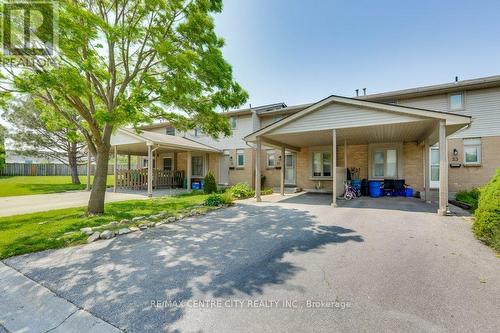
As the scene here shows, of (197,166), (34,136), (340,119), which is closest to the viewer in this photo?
(340,119)

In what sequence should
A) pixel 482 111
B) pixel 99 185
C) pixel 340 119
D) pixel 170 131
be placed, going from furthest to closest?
pixel 170 131
pixel 482 111
pixel 340 119
pixel 99 185

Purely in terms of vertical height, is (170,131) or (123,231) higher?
(170,131)

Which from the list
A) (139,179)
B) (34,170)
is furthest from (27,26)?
(34,170)

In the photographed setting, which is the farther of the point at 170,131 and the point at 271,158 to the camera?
the point at 170,131

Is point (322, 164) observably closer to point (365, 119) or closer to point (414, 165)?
point (414, 165)

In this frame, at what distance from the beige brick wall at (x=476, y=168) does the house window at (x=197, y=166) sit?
16.1 m

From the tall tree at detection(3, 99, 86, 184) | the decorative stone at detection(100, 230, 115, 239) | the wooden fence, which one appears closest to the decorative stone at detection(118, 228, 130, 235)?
the decorative stone at detection(100, 230, 115, 239)

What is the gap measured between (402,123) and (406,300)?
7.42 metres

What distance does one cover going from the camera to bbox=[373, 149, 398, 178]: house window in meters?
12.4

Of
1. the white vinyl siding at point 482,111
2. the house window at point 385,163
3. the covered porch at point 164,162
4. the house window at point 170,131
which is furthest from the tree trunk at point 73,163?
the white vinyl siding at point 482,111

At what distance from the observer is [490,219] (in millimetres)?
4480

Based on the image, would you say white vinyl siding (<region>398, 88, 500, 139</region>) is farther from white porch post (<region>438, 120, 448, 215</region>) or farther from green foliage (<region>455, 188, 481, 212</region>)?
white porch post (<region>438, 120, 448, 215</region>)

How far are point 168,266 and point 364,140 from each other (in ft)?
38.7

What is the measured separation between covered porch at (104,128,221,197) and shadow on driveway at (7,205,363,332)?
9.19 m
